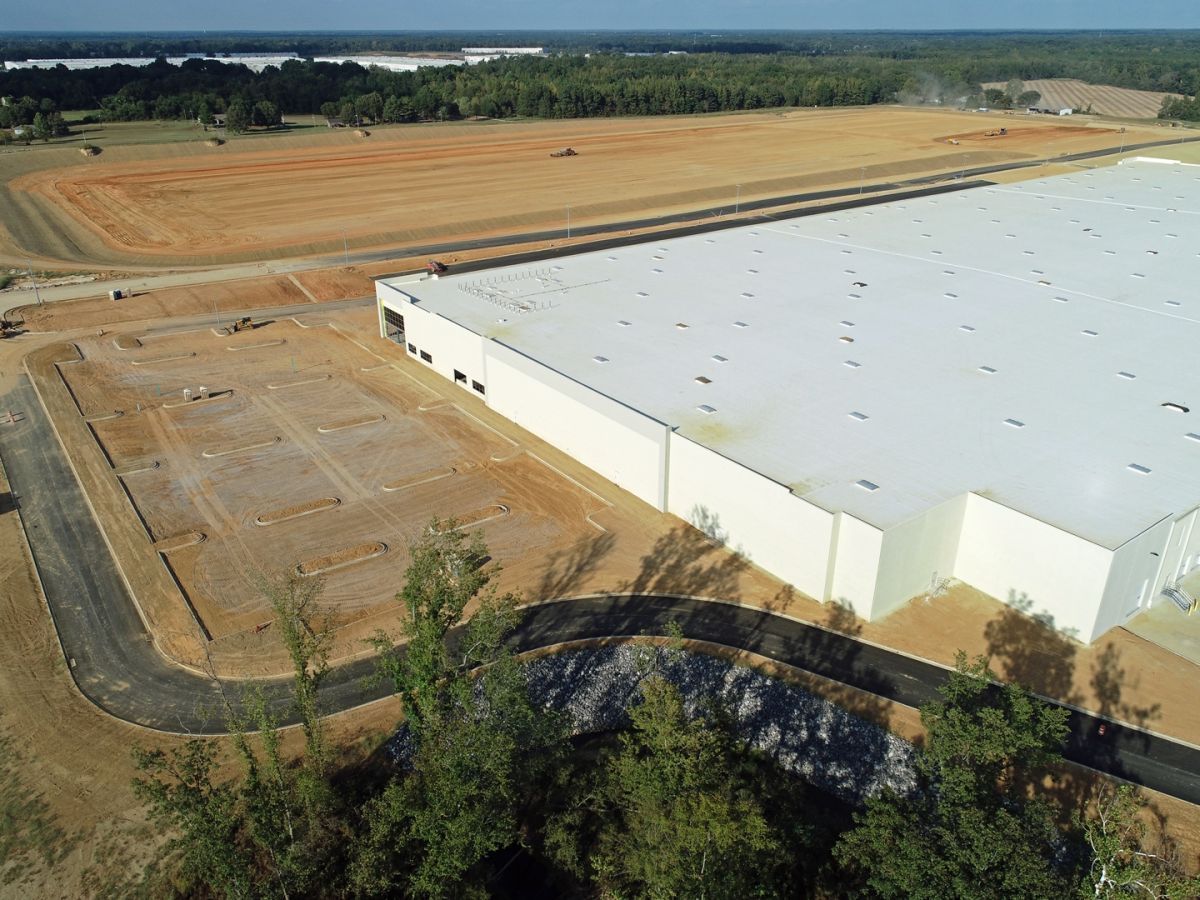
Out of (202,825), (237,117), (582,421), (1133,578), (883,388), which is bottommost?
(1133,578)

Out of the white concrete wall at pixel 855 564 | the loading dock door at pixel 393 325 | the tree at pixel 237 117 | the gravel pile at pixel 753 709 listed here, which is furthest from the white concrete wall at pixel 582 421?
the tree at pixel 237 117

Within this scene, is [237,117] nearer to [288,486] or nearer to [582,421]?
[288,486]

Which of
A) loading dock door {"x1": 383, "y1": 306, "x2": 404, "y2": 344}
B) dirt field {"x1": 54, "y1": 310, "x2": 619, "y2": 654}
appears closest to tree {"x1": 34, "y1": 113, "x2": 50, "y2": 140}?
dirt field {"x1": 54, "y1": 310, "x2": 619, "y2": 654}

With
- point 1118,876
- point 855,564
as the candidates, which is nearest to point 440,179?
point 855,564

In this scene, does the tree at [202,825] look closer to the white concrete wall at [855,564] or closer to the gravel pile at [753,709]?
the gravel pile at [753,709]

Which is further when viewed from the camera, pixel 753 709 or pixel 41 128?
pixel 41 128

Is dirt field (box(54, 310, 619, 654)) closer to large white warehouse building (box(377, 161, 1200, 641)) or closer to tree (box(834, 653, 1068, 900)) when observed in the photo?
large white warehouse building (box(377, 161, 1200, 641))
